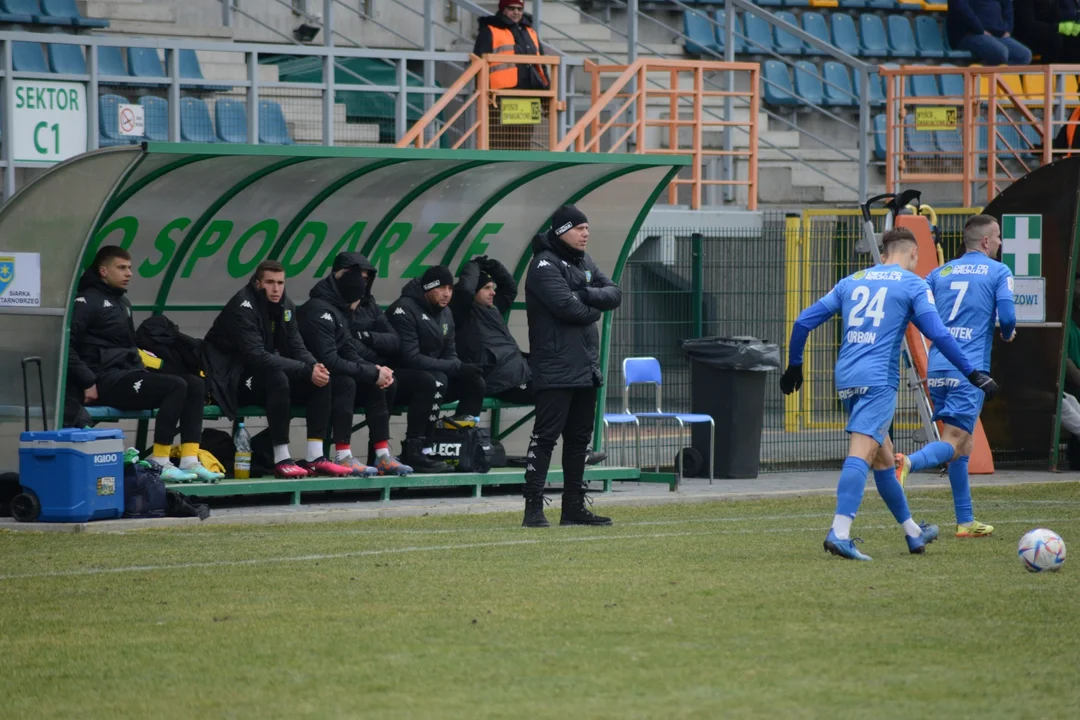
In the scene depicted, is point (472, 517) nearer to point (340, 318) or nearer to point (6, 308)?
point (340, 318)

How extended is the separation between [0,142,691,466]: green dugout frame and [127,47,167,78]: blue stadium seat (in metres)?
3.89

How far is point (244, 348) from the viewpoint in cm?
1258

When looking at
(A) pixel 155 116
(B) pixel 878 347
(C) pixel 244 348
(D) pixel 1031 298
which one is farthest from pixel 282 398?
(D) pixel 1031 298

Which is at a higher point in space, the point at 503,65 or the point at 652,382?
the point at 503,65

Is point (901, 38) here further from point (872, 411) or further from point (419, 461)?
point (872, 411)

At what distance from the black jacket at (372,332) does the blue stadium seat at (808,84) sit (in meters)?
11.1

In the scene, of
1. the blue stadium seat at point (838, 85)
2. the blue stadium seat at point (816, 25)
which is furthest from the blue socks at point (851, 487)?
the blue stadium seat at point (816, 25)

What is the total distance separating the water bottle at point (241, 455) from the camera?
12.8m

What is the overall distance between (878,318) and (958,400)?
1.53m

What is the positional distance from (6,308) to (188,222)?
1907 millimetres

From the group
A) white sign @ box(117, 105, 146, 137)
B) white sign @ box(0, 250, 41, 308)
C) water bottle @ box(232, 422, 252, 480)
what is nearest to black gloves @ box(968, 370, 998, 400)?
water bottle @ box(232, 422, 252, 480)

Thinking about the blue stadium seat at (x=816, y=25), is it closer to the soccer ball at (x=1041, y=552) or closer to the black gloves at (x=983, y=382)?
the black gloves at (x=983, y=382)

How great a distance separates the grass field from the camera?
5930 mm

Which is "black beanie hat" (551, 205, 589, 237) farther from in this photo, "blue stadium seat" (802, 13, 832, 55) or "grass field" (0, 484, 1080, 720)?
"blue stadium seat" (802, 13, 832, 55)
